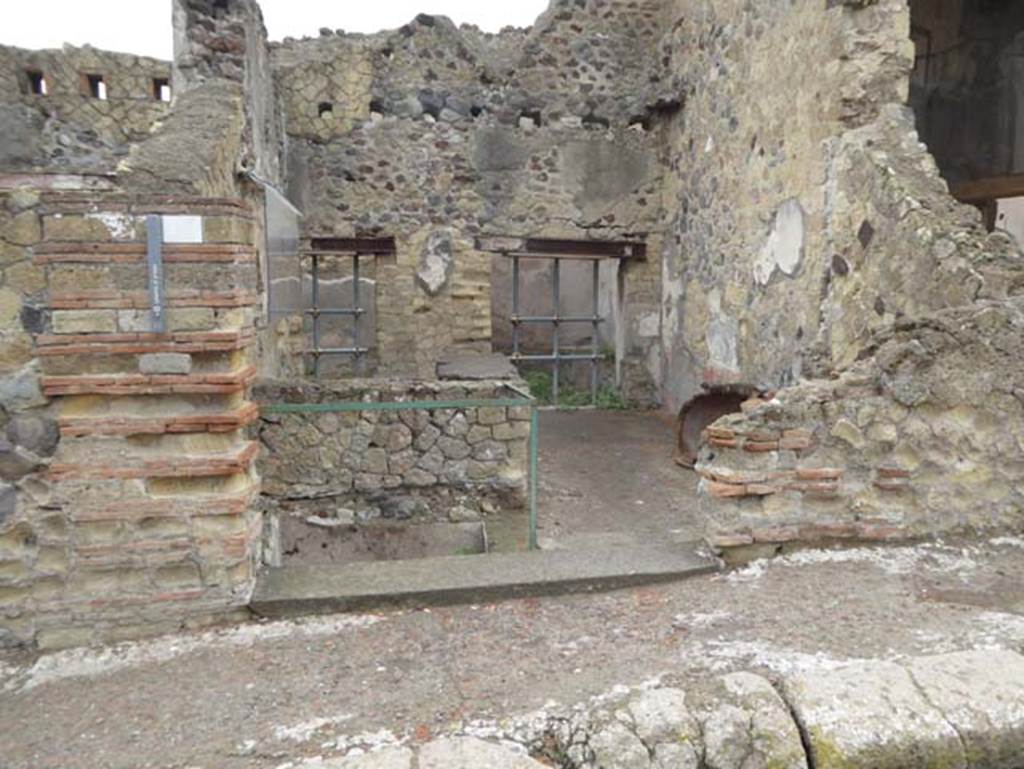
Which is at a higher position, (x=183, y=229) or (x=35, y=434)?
(x=183, y=229)

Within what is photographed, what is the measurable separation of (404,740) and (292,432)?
3.14 m

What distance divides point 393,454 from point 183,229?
2.64 metres

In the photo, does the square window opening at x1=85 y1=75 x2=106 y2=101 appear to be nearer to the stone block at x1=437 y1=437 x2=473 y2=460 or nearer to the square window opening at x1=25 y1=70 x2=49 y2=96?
the square window opening at x1=25 y1=70 x2=49 y2=96

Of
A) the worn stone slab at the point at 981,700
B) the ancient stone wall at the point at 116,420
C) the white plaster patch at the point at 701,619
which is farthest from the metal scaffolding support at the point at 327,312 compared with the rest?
the worn stone slab at the point at 981,700

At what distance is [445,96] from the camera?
8555 millimetres

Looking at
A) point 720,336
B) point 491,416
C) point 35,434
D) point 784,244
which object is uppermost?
point 784,244

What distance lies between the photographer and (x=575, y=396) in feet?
32.6

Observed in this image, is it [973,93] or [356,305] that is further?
[356,305]

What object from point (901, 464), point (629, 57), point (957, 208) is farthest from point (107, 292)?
point (629, 57)

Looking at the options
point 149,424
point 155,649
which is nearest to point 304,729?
point 155,649

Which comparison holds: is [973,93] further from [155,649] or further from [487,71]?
→ [155,649]

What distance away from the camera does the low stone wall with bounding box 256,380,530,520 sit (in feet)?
15.4

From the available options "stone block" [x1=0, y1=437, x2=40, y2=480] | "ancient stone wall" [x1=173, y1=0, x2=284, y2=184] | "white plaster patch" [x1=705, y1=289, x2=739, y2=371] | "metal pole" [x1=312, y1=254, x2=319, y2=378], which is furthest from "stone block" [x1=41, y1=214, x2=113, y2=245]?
"metal pole" [x1=312, y1=254, x2=319, y2=378]

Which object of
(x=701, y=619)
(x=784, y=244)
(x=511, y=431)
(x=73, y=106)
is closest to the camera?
(x=701, y=619)
